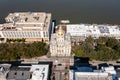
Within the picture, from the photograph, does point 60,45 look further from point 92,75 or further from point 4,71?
point 4,71

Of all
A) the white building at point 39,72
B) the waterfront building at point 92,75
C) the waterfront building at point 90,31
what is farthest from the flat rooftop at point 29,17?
the waterfront building at point 92,75

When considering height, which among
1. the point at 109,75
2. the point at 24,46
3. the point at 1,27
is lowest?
the point at 109,75

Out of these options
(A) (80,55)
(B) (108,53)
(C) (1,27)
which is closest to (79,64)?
(A) (80,55)

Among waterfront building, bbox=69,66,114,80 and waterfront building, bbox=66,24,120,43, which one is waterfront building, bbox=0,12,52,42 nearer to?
waterfront building, bbox=66,24,120,43

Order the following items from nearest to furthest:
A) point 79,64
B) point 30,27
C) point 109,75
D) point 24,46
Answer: point 109,75 → point 79,64 → point 24,46 → point 30,27

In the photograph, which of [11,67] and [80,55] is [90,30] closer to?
[80,55]

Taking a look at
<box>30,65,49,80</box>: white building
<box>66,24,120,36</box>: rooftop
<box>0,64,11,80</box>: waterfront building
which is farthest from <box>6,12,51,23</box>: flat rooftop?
<box>0,64,11,80</box>: waterfront building

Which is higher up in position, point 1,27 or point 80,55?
point 1,27
